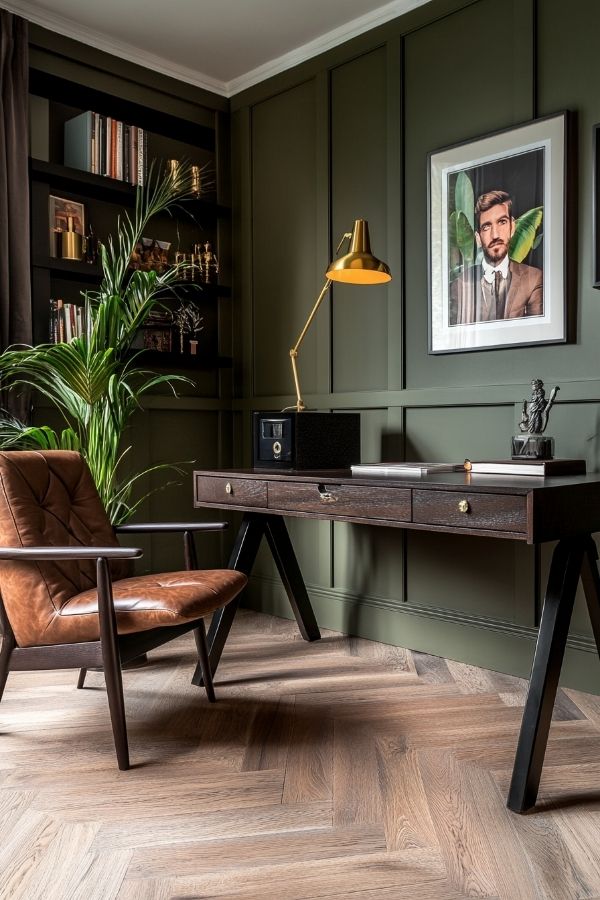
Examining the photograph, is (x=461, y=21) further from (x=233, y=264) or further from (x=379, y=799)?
(x=379, y=799)

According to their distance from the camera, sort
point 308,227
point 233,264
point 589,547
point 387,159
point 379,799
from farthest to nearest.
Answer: point 233,264 < point 308,227 < point 387,159 < point 589,547 < point 379,799

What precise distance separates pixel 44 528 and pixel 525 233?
6.26ft

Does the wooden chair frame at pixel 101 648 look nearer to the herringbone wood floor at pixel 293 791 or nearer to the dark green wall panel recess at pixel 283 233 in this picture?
the herringbone wood floor at pixel 293 791

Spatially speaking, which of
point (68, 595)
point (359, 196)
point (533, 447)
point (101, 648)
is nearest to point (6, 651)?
point (68, 595)

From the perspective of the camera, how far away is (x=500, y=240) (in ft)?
9.25

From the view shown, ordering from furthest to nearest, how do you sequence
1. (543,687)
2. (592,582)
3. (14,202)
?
(14,202) → (592,582) → (543,687)

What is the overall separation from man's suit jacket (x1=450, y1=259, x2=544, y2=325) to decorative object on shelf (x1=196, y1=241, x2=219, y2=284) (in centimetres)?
136

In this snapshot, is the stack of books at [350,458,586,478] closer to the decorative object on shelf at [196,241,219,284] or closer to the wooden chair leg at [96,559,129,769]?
the wooden chair leg at [96,559,129,769]

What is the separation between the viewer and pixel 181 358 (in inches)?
144

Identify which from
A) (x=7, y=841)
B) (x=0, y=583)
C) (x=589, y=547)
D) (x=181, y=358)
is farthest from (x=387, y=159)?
(x=7, y=841)

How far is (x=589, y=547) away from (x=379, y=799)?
84cm

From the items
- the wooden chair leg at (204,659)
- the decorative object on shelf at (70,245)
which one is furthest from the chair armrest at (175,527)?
the decorative object on shelf at (70,245)

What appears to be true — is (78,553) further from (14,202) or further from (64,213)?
(64,213)

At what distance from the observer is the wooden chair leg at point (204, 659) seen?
2.48m
